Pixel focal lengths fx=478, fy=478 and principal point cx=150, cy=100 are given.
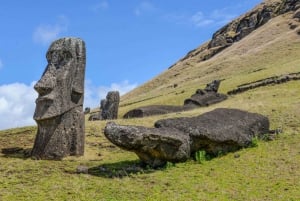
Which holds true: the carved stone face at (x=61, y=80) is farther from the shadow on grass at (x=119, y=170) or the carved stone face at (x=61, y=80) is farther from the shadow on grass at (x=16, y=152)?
the shadow on grass at (x=119, y=170)

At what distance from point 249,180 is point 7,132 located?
47.3 ft

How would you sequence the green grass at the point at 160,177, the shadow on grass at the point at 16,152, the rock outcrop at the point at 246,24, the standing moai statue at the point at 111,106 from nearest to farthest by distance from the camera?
the green grass at the point at 160,177
the shadow on grass at the point at 16,152
the standing moai statue at the point at 111,106
the rock outcrop at the point at 246,24

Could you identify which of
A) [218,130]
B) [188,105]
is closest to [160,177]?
[218,130]

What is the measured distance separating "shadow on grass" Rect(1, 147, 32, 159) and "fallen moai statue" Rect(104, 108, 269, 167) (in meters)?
5.10

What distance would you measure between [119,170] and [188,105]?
24204 mm

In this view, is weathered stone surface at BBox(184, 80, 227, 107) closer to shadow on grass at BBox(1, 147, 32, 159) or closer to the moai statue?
the moai statue

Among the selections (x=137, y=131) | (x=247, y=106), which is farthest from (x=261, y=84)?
(x=137, y=131)

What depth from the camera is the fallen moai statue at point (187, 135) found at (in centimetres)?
1739

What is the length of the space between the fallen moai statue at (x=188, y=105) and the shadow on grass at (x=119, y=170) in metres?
18.4

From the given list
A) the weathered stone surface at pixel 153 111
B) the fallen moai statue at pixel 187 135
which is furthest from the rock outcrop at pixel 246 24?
the fallen moai statue at pixel 187 135

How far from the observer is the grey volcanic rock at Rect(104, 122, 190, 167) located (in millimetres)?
17297

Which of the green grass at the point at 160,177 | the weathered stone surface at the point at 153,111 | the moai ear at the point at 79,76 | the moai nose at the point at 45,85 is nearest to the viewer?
the green grass at the point at 160,177

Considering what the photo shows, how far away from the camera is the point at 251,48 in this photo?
101 meters

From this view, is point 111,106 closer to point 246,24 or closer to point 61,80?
point 61,80
